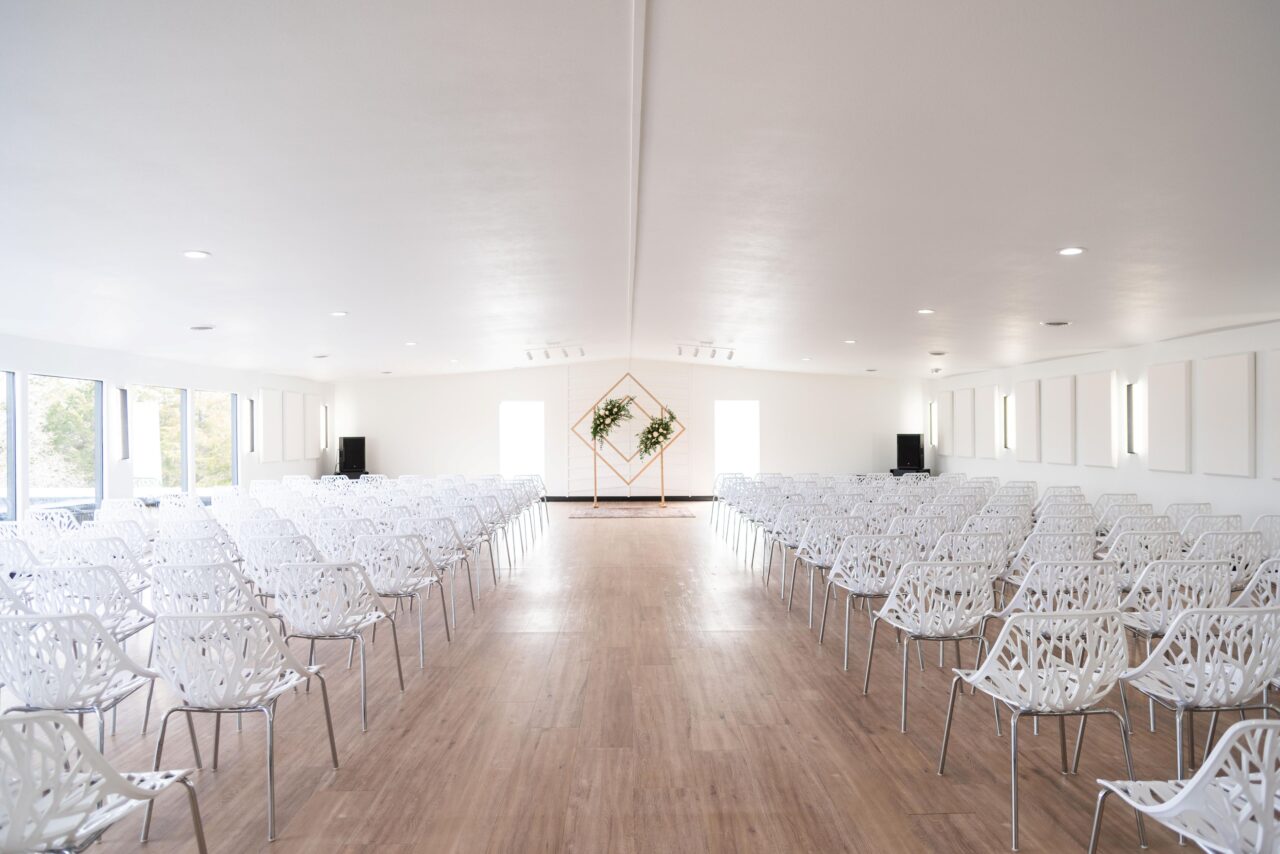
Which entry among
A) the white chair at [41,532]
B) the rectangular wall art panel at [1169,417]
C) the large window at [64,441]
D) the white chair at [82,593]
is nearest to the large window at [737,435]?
the rectangular wall art panel at [1169,417]

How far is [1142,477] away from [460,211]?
33.5 ft

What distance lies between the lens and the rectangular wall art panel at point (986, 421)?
15.5 m

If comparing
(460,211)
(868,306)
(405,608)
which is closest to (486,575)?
(405,608)

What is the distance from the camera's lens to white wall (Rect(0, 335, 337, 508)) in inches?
370

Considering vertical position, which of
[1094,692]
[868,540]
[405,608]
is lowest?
[405,608]

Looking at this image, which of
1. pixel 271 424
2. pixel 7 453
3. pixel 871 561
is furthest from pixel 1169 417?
pixel 271 424

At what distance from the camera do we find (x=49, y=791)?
222 centimetres

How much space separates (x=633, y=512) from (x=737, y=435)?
451 centimetres

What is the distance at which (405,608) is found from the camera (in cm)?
750

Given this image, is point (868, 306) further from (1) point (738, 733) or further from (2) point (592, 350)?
(2) point (592, 350)

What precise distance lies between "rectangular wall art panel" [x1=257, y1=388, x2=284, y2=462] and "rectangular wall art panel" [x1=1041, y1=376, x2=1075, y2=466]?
14.5m

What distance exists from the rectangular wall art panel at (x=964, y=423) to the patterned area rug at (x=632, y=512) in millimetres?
6088

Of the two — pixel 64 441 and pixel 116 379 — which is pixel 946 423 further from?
pixel 64 441

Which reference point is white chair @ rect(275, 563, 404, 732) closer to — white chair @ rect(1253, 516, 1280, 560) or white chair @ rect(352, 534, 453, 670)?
white chair @ rect(352, 534, 453, 670)
